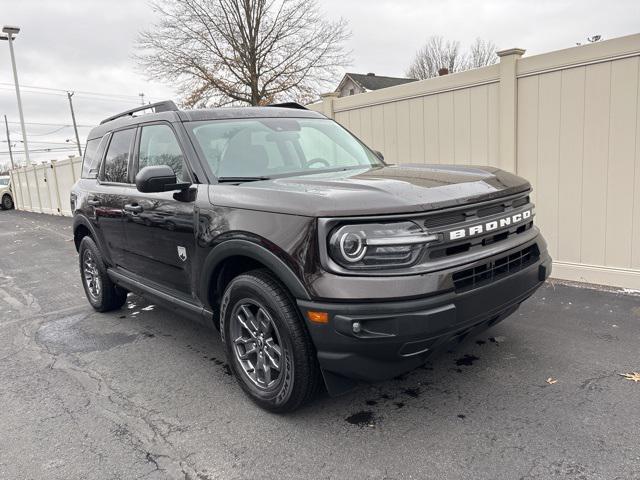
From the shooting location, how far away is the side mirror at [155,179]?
3262 mm

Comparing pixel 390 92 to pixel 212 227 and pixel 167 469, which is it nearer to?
pixel 212 227

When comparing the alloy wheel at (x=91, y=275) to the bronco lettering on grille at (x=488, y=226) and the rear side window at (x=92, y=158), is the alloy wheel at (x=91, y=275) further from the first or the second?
the bronco lettering on grille at (x=488, y=226)

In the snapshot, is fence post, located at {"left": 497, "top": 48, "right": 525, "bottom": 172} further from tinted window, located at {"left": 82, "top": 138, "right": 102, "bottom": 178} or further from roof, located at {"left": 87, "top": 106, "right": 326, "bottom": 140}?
tinted window, located at {"left": 82, "top": 138, "right": 102, "bottom": 178}

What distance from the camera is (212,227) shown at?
10.5 ft

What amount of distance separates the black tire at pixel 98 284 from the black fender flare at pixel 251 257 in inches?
85.3

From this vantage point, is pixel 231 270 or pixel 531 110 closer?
pixel 231 270

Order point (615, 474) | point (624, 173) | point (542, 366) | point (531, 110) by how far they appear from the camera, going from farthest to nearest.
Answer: point (531, 110)
point (624, 173)
point (542, 366)
point (615, 474)

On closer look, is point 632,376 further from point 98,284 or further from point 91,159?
point 91,159

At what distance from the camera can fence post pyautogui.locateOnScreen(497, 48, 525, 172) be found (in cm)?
561

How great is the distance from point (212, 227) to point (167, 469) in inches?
55.0

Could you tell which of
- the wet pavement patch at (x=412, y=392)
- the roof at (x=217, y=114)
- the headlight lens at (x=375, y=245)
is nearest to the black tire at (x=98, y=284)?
the roof at (x=217, y=114)

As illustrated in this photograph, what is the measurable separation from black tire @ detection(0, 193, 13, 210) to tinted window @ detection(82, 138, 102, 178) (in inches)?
1000

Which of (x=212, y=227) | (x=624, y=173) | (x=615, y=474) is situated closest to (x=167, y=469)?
(x=212, y=227)

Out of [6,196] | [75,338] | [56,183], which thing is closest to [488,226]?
[75,338]
